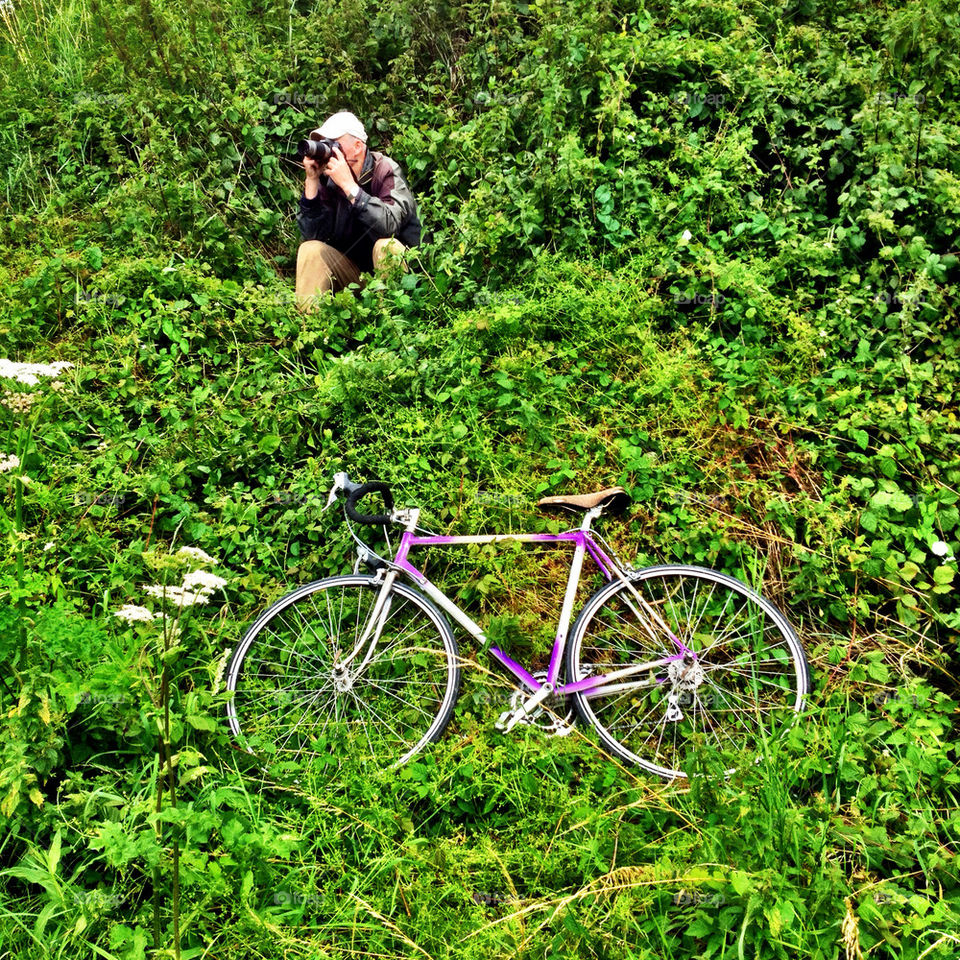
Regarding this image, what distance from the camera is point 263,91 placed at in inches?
256

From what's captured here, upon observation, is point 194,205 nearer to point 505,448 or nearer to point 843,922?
point 505,448

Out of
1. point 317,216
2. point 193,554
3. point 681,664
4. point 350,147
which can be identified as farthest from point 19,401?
point 681,664

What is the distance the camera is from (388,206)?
524cm

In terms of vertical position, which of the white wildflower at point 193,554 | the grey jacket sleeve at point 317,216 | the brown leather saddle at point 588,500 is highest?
the grey jacket sleeve at point 317,216

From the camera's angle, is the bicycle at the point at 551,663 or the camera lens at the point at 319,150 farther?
the camera lens at the point at 319,150

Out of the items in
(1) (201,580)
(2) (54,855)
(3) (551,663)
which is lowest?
(3) (551,663)

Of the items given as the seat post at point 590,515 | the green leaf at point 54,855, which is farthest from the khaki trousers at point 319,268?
the green leaf at point 54,855

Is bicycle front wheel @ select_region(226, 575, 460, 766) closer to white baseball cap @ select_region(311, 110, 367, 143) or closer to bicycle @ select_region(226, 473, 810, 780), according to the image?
bicycle @ select_region(226, 473, 810, 780)

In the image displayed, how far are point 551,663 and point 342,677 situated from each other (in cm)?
92

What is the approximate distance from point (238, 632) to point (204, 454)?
1.10m

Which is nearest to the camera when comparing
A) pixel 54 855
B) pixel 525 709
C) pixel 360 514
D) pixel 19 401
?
pixel 54 855

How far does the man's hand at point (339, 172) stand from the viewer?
201 inches

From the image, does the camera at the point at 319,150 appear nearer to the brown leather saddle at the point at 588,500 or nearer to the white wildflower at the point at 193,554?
the brown leather saddle at the point at 588,500

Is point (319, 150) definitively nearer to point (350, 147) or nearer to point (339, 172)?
point (339, 172)
